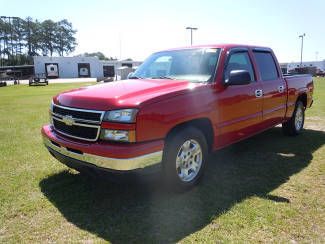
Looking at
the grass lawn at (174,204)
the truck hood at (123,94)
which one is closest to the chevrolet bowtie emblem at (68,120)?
the truck hood at (123,94)

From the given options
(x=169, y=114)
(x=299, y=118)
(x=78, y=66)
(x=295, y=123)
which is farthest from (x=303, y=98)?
(x=78, y=66)

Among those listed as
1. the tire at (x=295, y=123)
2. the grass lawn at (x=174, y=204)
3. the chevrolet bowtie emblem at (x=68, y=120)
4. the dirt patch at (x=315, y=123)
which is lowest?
the grass lawn at (x=174, y=204)

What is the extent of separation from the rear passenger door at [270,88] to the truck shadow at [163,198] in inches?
29.5

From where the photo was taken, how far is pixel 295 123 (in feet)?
24.8

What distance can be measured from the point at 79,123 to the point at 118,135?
58 centimetres

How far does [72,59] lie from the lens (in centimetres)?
7750

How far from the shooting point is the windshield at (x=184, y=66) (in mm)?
4888

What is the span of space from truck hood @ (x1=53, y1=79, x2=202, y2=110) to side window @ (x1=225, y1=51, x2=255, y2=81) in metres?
0.82

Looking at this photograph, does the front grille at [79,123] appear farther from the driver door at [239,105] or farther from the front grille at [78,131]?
the driver door at [239,105]

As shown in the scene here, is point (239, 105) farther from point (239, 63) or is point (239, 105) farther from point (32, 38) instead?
point (32, 38)

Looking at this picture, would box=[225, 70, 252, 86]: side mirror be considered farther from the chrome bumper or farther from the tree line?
the tree line

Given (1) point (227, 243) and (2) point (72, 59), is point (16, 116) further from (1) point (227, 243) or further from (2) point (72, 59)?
(2) point (72, 59)

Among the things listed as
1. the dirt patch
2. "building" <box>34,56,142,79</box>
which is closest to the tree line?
"building" <box>34,56,142,79</box>

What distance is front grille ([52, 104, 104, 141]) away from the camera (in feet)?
12.5
